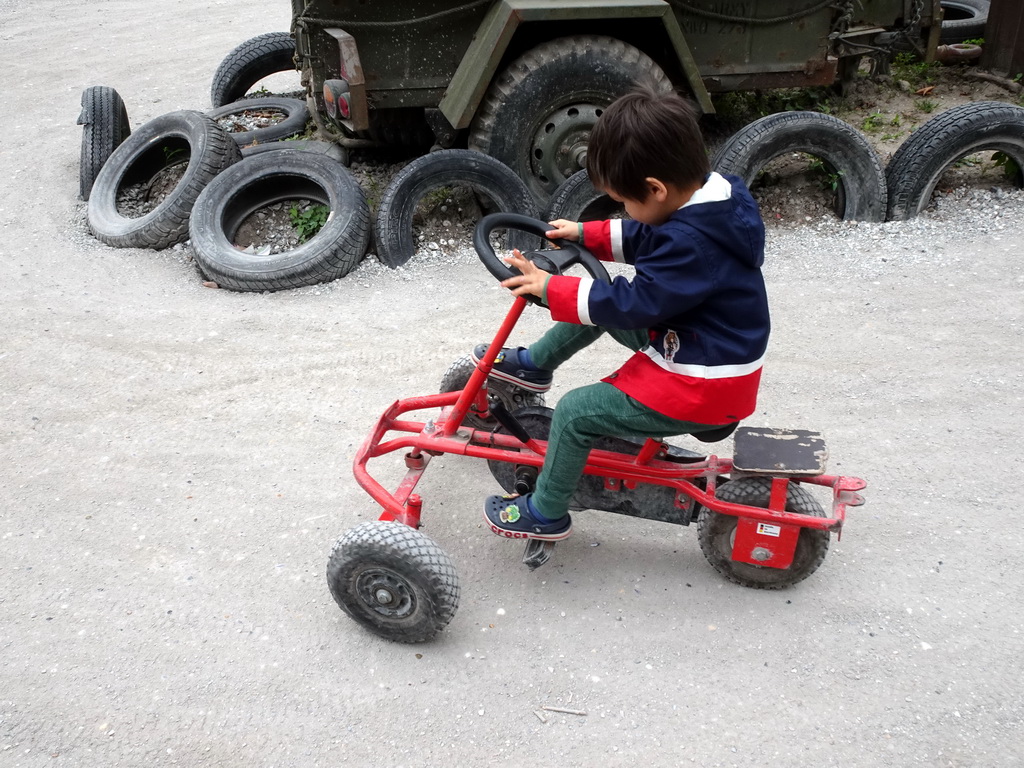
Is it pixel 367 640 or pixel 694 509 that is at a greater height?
pixel 694 509

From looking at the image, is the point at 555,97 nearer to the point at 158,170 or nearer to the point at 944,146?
the point at 944,146

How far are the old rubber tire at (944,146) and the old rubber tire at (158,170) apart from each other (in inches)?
165

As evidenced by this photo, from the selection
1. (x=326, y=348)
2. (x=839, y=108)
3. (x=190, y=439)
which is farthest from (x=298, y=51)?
(x=839, y=108)

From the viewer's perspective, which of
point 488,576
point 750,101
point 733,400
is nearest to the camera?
point 733,400

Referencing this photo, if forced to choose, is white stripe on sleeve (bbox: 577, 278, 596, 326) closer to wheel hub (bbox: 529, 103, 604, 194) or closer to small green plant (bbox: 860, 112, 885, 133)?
wheel hub (bbox: 529, 103, 604, 194)

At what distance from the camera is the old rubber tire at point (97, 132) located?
6.11m

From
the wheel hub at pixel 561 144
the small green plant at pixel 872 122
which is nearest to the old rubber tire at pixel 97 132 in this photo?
the wheel hub at pixel 561 144

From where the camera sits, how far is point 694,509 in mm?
2816

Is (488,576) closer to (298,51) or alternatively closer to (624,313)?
(624,313)

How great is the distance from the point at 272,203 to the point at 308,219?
31cm

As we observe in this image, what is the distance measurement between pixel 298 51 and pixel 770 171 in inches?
127

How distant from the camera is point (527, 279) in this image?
7.67ft

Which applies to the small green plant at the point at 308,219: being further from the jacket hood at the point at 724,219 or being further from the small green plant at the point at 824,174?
the jacket hood at the point at 724,219

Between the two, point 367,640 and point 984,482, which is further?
point 984,482
